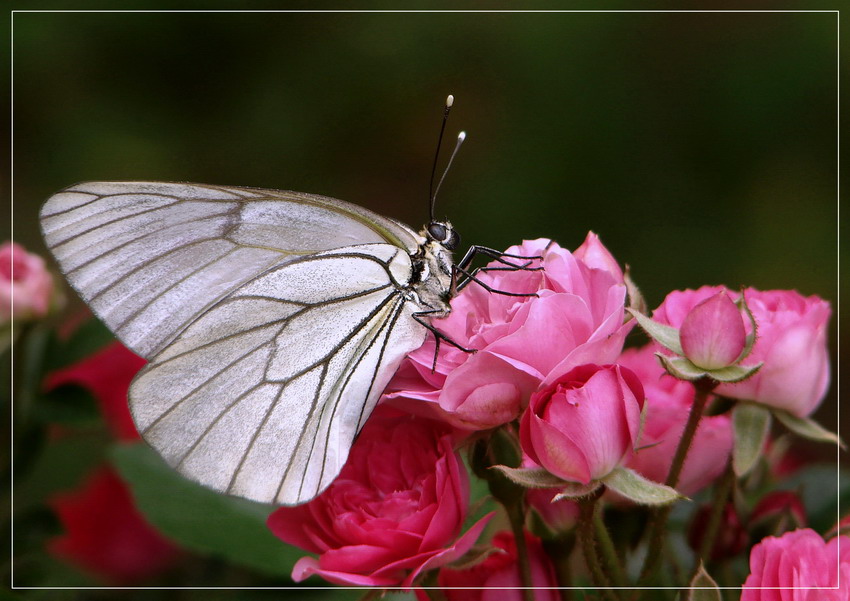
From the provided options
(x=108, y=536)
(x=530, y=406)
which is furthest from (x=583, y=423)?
(x=108, y=536)

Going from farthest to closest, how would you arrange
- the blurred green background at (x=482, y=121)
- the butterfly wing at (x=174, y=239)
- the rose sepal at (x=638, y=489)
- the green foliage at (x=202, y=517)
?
the blurred green background at (x=482, y=121) → the green foliage at (x=202, y=517) → the butterfly wing at (x=174, y=239) → the rose sepal at (x=638, y=489)

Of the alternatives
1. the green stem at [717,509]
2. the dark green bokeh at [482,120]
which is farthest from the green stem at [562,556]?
the dark green bokeh at [482,120]

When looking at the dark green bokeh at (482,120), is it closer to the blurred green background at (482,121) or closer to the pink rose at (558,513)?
the blurred green background at (482,121)

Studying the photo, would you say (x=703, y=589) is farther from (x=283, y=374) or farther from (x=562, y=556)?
(x=283, y=374)

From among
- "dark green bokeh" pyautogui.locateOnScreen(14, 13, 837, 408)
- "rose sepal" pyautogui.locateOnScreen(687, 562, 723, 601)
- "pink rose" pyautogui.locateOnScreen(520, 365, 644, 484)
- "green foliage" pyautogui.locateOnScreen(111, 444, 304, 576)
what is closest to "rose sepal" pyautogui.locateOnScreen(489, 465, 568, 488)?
"pink rose" pyautogui.locateOnScreen(520, 365, 644, 484)

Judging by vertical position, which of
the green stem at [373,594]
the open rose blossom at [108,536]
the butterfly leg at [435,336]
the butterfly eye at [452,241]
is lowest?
the open rose blossom at [108,536]

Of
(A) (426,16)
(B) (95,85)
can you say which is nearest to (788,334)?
(A) (426,16)

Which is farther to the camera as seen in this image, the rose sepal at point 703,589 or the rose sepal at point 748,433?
the rose sepal at point 748,433

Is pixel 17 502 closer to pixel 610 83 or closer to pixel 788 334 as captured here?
pixel 788 334

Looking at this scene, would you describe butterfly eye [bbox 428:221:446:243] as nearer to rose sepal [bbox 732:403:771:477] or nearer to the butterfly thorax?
the butterfly thorax
